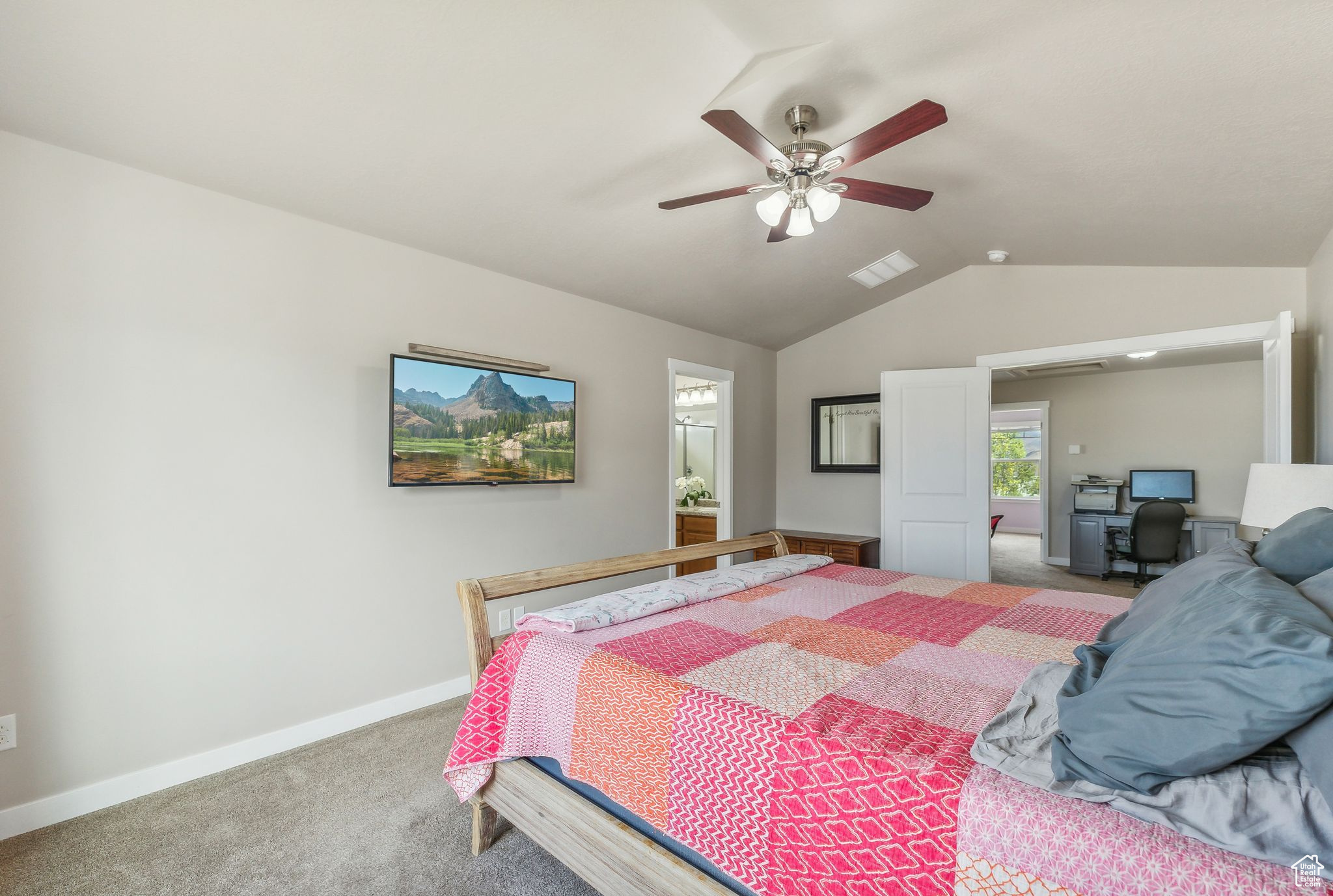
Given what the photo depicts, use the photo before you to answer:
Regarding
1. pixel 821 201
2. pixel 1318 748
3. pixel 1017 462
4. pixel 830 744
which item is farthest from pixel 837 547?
pixel 1017 462

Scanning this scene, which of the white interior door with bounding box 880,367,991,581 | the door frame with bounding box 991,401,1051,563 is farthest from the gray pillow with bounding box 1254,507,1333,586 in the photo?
the door frame with bounding box 991,401,1051,563

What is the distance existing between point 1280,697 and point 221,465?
312 centimetres

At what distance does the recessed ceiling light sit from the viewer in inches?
153

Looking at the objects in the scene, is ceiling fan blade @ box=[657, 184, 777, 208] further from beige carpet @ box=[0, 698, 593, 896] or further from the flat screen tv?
beige carpet @ box=[0, 698, 593, 896]

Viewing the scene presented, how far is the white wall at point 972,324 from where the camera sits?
351cm

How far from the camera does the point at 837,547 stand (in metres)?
4.57

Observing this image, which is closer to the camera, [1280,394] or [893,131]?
[893,131]

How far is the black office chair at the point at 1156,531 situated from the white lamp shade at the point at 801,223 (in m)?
5.29

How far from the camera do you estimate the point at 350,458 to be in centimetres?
280

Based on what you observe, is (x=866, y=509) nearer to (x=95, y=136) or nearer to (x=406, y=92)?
(x=406, y=92)

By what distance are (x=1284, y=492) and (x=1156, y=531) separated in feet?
13.3

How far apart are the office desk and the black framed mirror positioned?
3314mm

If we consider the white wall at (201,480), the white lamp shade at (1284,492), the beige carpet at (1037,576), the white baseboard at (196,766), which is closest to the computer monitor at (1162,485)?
the beige carpet at (1037,576)

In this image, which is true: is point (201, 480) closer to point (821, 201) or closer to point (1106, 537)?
point (821, 201)
